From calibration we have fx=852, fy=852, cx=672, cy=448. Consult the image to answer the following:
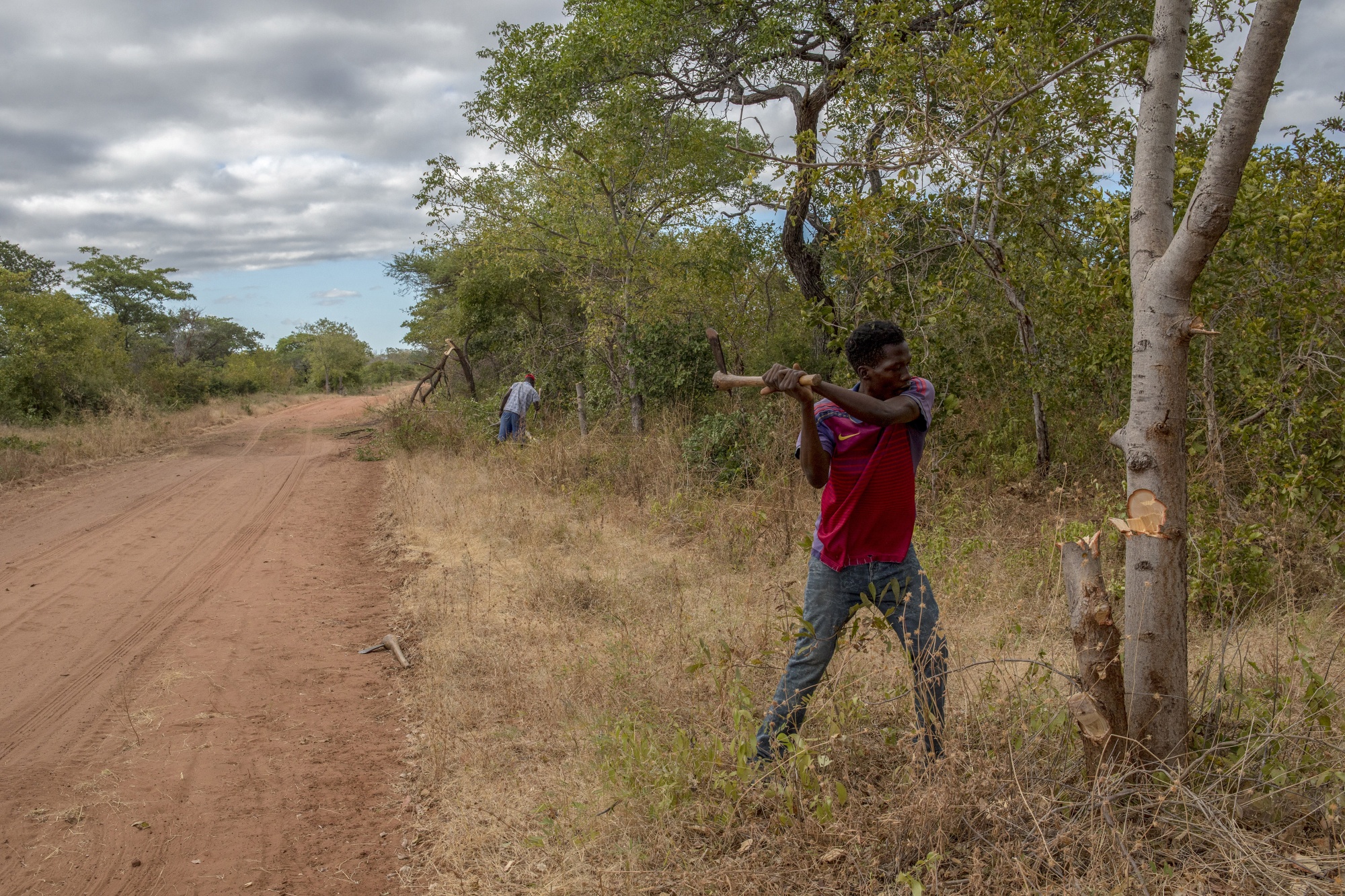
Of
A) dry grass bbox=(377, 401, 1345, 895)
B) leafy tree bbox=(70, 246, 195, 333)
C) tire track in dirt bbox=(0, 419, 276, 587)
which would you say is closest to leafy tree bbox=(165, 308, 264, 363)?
leafy tree bbox=(70, 246, 195, 333)

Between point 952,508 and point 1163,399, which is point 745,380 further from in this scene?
point 952,508

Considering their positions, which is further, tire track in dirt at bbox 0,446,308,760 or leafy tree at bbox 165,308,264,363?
leafy tree at bbox 165,308,264,363

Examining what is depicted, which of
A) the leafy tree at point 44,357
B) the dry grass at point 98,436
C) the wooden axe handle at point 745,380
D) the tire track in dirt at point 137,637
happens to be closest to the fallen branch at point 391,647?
the tire track in dirt at point 137,637

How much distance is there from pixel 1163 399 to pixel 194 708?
4901 millimetres

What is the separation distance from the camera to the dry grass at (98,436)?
495 inches

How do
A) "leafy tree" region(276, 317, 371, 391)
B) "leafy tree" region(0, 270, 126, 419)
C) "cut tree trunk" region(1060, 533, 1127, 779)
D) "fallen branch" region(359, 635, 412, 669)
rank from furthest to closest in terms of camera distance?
"leafy tree" region(276, 317, 371, 391)
"leafy tree" region(0, 270, 126, 419)
"fallen branch" region(359, 635, 412, 669)
"cut tree trunk" region(1060, 533, 1127, 779)

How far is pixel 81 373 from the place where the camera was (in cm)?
1950

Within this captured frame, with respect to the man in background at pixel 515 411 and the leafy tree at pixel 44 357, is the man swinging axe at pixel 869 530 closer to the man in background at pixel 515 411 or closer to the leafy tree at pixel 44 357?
the man in background at pixel 515 411

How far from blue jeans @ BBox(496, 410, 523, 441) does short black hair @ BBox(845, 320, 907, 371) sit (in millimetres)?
9708

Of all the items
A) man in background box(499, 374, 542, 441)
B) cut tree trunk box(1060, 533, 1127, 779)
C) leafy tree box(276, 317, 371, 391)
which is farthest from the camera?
leafy tree box(276, 317, 371, 391)

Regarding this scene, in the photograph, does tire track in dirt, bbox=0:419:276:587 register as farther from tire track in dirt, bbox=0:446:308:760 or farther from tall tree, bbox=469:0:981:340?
tall tree, bbox=469:0:981:340

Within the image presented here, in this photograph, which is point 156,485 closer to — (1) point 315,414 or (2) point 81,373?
(2) point 81,373

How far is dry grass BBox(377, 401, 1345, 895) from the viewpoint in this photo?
256 cm

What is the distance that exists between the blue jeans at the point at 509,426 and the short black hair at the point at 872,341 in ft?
31.9
